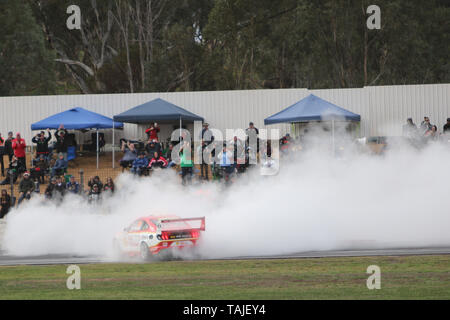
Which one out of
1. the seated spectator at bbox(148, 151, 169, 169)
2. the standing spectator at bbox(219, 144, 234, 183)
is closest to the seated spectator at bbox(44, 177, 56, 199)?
the seated spectator at bbox(148, 151, 169, 169)

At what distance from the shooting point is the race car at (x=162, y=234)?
17.1 meters

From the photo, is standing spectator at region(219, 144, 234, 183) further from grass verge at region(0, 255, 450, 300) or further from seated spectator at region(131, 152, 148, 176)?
grass verge at region(0, 255, 450, 300)

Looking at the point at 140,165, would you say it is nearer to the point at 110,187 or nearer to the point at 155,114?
the point at 110,187

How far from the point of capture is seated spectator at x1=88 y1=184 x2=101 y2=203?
23688 millimetres

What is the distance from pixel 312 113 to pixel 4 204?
1267 cm

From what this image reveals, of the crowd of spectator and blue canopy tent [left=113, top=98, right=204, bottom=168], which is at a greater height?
blue canopy tent [left=113, top=98, right=204, bottom=168]

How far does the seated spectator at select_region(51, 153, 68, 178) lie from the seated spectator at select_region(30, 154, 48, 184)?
0.40m

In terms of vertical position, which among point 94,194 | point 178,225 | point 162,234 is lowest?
point 162,234

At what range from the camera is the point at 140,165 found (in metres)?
26.7

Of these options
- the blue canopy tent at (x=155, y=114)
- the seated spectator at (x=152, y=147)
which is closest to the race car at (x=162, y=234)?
the seated spectator at (x=152, y=147)

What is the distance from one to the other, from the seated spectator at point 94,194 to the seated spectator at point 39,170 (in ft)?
15.0

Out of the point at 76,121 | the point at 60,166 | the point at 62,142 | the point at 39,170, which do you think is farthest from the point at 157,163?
the point at 76,121
